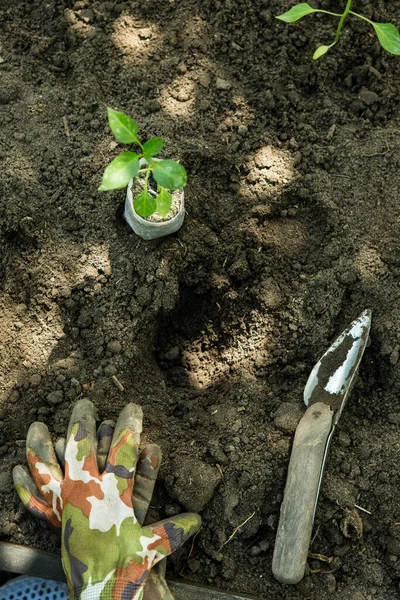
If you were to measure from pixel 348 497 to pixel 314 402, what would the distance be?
1.16 ft

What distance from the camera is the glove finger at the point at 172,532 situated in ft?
6.62

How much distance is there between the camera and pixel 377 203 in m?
2.57

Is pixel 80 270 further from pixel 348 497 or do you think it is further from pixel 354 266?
pixel 348 497

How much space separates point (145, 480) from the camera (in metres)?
2.13

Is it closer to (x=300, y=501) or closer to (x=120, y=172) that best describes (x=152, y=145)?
(x=120, y=172)

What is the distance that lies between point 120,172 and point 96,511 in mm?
1124

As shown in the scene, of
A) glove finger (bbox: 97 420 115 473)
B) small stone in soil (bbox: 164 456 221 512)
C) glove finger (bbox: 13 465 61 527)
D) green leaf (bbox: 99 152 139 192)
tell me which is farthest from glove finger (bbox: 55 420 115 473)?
green leaf (bbox: 99 152 139 192)

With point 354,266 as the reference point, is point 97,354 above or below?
below

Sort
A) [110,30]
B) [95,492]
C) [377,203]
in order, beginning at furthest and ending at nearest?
[110,30]
[377,203]
[95,492]

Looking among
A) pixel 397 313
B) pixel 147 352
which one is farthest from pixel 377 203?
pixel 147 352

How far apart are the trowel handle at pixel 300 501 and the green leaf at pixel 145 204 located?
950 mm

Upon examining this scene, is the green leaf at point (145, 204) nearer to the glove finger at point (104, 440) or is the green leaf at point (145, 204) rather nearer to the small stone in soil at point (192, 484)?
the glove finger at point (104, 440)

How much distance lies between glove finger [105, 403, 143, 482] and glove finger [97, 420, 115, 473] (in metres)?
0.04

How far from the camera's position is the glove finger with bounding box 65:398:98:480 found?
210cm
